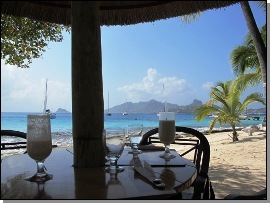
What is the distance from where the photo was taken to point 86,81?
4.00 feet

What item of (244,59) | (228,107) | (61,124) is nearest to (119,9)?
(244,59)

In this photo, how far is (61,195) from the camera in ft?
2.93

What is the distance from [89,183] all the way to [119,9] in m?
1.16

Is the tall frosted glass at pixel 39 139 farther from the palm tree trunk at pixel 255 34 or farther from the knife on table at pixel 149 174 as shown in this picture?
the palm tree trunk at pixel 255 34

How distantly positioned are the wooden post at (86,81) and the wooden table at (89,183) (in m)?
0.13

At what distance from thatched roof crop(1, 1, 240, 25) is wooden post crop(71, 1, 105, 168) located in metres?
0.55

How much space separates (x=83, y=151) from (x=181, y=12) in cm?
106

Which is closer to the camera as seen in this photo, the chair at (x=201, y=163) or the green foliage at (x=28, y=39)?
the chair at (x=201, y=163)

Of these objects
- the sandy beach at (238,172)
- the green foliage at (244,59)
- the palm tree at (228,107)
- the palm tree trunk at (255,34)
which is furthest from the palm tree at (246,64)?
the palm tree trunk at (255,34)

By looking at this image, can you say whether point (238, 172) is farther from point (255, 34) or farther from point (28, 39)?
point (28, 39)

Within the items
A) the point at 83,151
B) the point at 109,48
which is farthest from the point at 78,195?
the point at 109,48

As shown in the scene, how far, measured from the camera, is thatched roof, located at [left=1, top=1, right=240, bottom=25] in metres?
1.68

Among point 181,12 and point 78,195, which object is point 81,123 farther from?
point 181,12

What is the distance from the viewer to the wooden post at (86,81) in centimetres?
122
